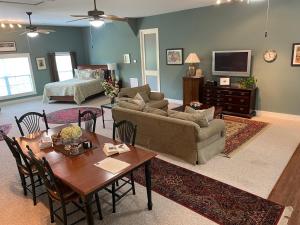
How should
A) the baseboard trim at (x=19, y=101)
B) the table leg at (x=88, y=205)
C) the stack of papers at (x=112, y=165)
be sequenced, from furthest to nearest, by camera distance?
1. the baseboard trim at (x=19, y=101)
2. the stack of papers at (x=112, y=165)
3. the table leg at (x=88, y=205)

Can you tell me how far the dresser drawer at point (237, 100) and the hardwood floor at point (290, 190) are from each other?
2.35m

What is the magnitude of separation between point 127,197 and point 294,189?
2.19 m

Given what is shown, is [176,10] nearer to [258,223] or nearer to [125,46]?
[125,46]

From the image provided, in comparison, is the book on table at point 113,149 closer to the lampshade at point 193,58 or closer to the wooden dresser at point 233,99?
the wooden dresser at point 233,99

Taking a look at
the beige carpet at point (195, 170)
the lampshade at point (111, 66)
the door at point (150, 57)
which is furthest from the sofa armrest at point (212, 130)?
the lampshade at point (111, 66)

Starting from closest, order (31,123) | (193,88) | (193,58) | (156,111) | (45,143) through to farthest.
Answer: (45,143)
(156,111)
(31,123)
(193,58)
(193,88)

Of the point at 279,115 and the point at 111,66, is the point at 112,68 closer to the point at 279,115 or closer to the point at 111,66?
the point at 111,66

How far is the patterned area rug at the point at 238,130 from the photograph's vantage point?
14.0 feet

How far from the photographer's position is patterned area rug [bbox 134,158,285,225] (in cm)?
250

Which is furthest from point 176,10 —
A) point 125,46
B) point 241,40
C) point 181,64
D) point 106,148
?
point 106,148

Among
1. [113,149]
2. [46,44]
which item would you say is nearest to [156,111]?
[113,149]

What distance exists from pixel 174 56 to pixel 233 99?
2511mm

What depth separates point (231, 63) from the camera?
605 centimetres

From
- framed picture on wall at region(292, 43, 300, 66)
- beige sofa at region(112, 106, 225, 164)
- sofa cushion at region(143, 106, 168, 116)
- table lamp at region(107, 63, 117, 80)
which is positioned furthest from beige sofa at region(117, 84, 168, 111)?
table lamp at region(107, 63, 117, 80)
